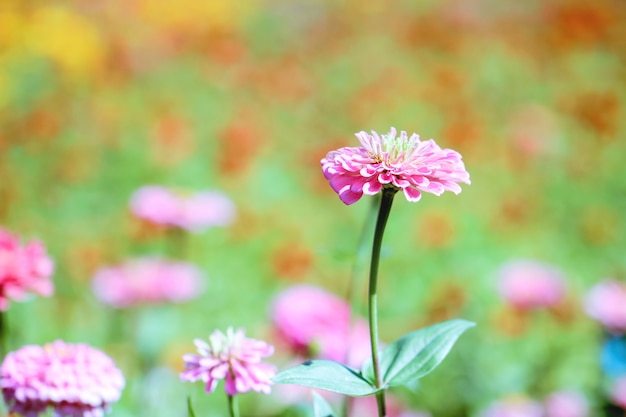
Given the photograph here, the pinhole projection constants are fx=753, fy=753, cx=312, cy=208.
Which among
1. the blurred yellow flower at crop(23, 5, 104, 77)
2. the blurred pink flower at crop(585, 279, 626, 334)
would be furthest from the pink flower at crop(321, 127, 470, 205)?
the blurred yellow flower at crop(23, 5, 104, 77)

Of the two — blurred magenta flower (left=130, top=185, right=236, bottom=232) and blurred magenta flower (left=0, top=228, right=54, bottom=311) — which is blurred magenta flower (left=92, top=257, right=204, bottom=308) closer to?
blurred magenta flower (left=130, top=185, right=236, bottom=232)

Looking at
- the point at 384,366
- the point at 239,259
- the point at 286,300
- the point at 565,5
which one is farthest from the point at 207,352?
the point at 565,5

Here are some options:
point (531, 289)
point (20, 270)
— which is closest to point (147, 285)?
point (20, 270)

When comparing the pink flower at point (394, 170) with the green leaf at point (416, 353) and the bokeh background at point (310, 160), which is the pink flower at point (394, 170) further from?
the bokeh background at point (310, 160)

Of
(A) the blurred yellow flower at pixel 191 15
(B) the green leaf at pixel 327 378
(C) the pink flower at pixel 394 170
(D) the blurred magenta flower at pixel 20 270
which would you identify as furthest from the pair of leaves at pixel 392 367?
(A) the blurred yellow flower at pixel 191 15

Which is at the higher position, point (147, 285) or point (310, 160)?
point (310, 160)

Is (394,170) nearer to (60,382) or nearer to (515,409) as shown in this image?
(60,382)
